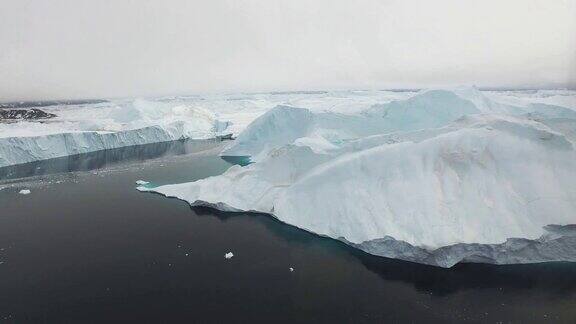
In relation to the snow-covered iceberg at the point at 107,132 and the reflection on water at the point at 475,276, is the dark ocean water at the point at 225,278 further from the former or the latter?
the snow-covered iceberg at the point at 107,132

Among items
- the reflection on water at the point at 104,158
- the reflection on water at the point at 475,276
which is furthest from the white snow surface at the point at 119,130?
the reflection on water at the point at 475,276

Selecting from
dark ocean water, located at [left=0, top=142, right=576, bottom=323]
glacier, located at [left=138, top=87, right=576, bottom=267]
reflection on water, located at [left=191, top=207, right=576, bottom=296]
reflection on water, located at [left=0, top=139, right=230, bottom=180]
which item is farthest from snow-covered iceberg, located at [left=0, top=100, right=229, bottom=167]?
reflection on water, located at [left=191, top=207, right=576, bottom=296]

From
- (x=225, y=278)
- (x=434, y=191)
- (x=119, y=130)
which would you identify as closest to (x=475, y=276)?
(x=434, y=191)

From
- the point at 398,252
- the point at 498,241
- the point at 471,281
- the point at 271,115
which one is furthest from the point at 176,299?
the point at 271,115

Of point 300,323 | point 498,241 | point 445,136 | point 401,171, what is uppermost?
point 445,136

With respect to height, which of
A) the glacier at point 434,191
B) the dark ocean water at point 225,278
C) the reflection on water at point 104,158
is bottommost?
the dark ocean water at point 225,278

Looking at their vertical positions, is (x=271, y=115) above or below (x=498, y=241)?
above

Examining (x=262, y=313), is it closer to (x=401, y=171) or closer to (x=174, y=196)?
(x=401, y=171)
